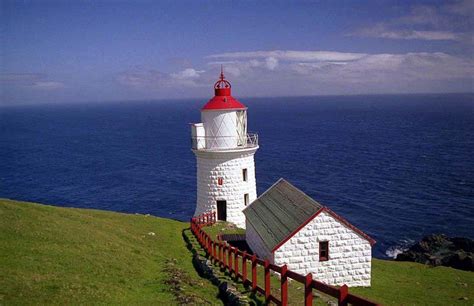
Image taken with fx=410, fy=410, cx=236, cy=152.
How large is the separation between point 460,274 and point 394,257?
47.1ft

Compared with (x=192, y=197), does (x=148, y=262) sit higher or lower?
higher

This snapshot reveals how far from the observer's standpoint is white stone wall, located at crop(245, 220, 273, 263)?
67.6ft

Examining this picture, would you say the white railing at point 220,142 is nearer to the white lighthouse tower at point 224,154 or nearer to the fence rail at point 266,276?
the white lighthouse tower at point 224,154

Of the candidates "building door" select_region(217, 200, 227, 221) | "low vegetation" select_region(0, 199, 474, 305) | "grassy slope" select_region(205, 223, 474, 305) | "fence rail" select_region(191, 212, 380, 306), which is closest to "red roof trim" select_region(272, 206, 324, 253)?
"fence rail" select_region(191, 212, 380, 306)

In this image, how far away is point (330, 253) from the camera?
19.5 metres

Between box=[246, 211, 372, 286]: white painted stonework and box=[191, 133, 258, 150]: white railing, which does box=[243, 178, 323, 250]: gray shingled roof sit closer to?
box=[246, 211, 372, 286]: white painted stonework

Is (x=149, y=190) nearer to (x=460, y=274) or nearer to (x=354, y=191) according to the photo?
(x=354, y=191)

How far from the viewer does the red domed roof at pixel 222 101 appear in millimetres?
30406

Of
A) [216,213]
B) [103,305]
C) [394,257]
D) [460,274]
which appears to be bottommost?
[394,257]

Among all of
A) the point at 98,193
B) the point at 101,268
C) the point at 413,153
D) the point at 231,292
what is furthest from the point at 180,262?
the point at 413,153

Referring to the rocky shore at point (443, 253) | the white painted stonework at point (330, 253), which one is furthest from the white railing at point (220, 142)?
the rocky shore at point (443, 253)

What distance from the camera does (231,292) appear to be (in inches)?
533

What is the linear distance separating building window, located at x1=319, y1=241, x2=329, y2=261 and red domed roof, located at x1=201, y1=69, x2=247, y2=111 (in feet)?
45.3

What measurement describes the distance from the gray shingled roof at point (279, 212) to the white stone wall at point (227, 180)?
5.23m
